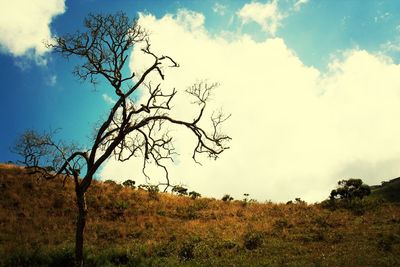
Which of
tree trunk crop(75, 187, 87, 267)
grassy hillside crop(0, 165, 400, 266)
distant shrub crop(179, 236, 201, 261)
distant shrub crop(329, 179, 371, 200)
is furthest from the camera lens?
distant shrub crop(329, 179, 371, 200)

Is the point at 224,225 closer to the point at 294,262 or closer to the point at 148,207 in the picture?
the point at 148,207

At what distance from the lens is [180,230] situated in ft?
92.1

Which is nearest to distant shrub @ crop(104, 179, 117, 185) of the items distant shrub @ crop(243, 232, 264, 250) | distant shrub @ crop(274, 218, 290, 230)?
distant shrub @ crop(274, 218, 290, 230)

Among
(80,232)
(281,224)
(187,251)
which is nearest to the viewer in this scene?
(80,232)

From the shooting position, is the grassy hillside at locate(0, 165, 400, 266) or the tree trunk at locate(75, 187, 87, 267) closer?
the tree trunk at locate(75, 187, 87, 267)

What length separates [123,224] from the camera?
1198 inches

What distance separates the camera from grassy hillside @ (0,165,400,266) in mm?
19812

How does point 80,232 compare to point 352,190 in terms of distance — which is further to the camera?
point 352,190

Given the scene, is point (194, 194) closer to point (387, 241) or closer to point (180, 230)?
point (180, 230)

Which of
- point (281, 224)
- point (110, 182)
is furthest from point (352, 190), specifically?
point (110, 182)

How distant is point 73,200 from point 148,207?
6311 millimetres

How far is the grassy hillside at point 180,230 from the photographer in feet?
65.0

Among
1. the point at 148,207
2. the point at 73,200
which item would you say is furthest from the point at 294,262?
the point at 73,200

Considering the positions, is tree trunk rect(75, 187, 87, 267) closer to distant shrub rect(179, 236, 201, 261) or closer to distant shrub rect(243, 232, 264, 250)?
distant shrub rect(179, 236, 201, 261)
